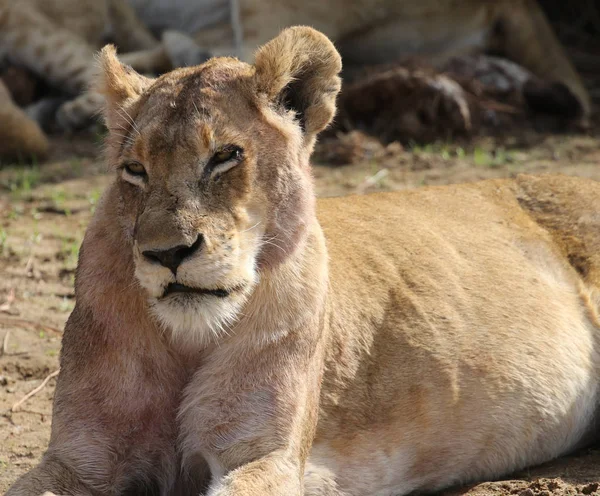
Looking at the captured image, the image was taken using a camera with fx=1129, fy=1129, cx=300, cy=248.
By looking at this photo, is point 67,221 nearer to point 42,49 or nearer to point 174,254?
point 42,49

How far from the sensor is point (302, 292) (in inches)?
131

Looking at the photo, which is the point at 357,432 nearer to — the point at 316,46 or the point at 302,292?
the point at 302,292

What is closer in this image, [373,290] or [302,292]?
[302,292]

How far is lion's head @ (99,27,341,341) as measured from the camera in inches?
116

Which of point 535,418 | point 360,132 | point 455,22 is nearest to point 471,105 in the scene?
point 360,132

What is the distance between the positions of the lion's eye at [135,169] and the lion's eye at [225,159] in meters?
0.20

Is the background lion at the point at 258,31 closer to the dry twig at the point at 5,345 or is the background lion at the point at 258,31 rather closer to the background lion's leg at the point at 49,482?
the dry twig at the point at 5,345

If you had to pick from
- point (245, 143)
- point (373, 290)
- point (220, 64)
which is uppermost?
point (220, 64)

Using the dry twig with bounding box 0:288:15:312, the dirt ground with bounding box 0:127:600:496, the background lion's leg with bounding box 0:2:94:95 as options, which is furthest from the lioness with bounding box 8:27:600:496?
the background lion's leg with bounding box 0:2:94:95

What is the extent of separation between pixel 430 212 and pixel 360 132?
3424 mm

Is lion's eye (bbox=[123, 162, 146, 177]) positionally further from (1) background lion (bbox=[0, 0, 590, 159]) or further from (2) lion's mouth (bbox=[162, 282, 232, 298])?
(1) background lion (bbox=[0, 0, 590, 159])

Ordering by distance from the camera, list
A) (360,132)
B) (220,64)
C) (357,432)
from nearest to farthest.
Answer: (220,64) < (357,432) < (360,132)

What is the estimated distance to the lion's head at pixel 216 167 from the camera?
9.64ft

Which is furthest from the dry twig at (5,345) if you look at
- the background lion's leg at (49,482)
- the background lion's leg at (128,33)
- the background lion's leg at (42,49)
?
the background lion's leg at (128,33)
